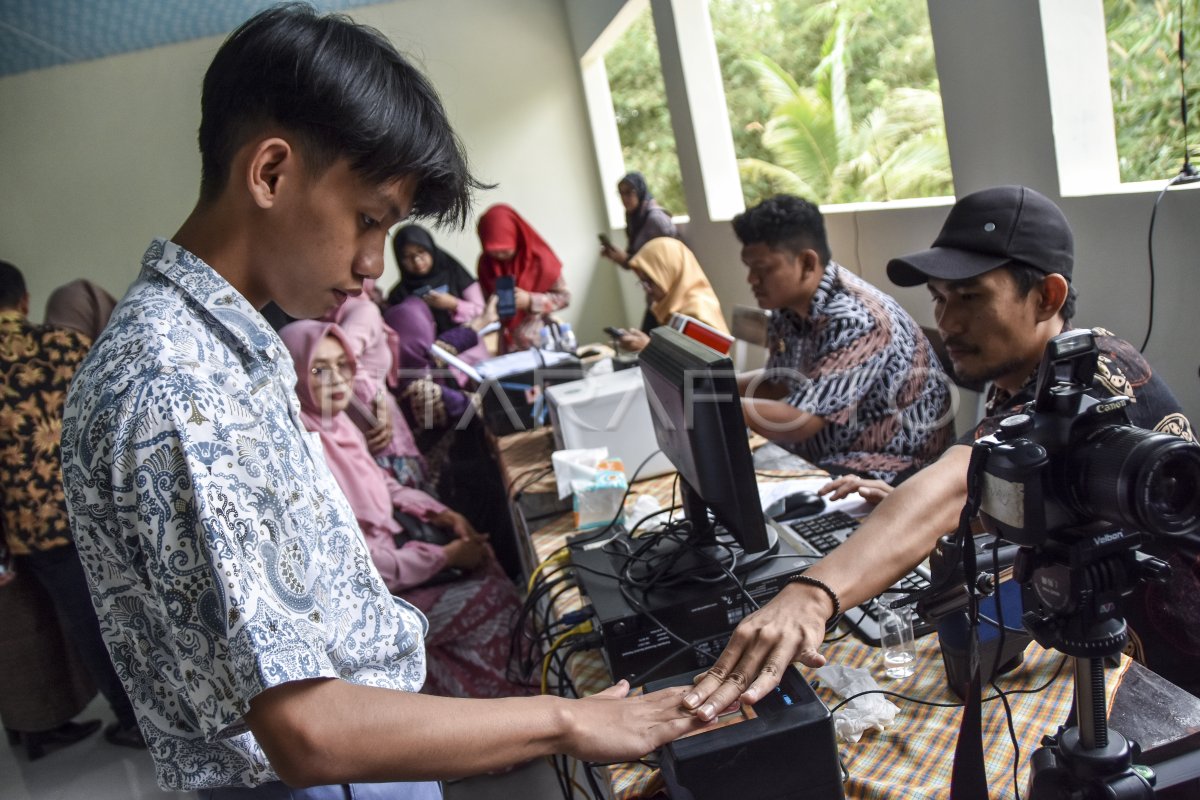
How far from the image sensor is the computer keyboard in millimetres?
1269

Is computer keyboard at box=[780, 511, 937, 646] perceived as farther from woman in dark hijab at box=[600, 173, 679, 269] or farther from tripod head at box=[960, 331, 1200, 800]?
woman in dark hijab at box=[600, 173, 679, 269]

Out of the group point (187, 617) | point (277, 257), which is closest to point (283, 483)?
point (187, 617)

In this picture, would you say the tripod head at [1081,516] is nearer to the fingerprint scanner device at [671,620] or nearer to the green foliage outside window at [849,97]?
the fingerprint scanner device at [671,620]

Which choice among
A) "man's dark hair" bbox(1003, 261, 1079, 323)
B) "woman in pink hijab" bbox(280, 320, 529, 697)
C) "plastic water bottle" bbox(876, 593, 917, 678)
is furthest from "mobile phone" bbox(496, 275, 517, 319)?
"plastic water bottle" bbox(876, 593, 917, 678)

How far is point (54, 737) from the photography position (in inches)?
122

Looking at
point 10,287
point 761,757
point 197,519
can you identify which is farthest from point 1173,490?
point 10,287

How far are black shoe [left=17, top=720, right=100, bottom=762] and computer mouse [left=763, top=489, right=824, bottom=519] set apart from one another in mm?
2755

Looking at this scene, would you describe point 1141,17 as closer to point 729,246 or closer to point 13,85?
point 729,246

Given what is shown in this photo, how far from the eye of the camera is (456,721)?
776 mm

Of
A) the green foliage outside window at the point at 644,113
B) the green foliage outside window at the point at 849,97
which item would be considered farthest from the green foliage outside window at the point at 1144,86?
the green foliage outside window at the point at 644,113

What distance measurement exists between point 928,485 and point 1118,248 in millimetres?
1248

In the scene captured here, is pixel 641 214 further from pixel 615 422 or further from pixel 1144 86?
pixel 615 422

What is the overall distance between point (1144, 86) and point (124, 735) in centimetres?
561

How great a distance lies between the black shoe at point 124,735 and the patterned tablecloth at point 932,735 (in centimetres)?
260
